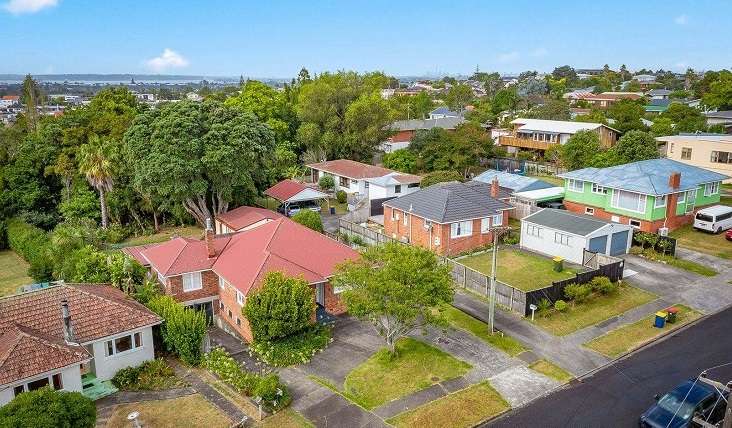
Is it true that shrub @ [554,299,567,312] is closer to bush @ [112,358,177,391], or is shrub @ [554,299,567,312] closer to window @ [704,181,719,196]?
bush @ [112,358,177,391]

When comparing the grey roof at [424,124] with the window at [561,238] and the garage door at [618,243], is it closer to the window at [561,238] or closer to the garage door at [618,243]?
the window at [561,238]

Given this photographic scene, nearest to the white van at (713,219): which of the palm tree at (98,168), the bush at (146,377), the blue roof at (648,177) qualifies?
the blue roof at (648,177)

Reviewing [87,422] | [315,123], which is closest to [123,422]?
[87,422]

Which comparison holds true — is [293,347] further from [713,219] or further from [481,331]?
[713,219]

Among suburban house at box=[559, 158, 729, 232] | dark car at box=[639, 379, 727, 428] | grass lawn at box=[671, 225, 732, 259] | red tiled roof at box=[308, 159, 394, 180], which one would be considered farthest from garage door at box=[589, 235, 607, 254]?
red tiled roof at box=[308, 159, 394, 180]

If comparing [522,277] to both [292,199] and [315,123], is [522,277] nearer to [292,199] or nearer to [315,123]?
[292,199]

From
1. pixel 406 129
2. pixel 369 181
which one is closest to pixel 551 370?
pixel 369 181
